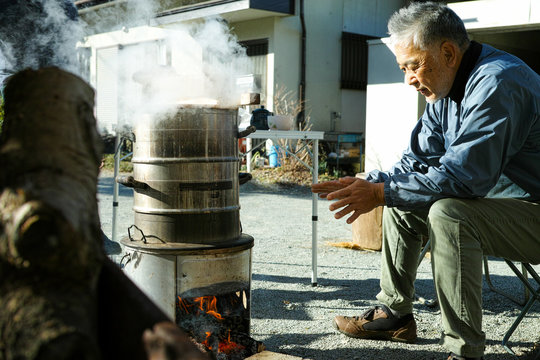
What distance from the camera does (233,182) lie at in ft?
9.25

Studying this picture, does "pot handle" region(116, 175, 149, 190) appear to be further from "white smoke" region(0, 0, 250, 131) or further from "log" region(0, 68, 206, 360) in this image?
"log" region(0, 68, 206, 360)

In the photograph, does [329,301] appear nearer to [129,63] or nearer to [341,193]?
[341,193]

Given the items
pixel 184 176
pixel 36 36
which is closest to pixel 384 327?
pixel 184 176

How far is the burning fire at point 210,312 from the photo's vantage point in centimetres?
269

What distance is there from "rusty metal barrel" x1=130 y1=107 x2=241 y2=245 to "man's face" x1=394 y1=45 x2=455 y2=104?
940 mm

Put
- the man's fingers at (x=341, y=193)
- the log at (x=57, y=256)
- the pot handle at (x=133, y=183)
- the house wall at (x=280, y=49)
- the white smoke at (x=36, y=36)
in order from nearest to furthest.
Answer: the log at (x=57, y=256) → the man's fingers at (x=341, y=193) → the pot handle at (x=133, y=183) → the white smoke at (x=36, y=36) → the house wall at (x=280, y=49)

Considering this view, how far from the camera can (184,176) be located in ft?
8.75

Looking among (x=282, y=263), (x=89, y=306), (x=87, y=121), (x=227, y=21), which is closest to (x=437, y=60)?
(x=87, y=121)

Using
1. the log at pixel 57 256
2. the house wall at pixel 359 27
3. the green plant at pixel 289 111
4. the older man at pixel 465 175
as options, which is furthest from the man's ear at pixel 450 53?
the house wall at pixel 359 27

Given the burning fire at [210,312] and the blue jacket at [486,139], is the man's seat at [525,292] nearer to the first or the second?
the blue jacket at [486,139]

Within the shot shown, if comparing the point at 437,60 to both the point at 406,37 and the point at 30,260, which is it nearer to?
the point at 406,37

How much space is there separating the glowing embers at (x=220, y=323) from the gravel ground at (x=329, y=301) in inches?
12.2

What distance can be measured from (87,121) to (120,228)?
18.8ft

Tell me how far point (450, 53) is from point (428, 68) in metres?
0.13
